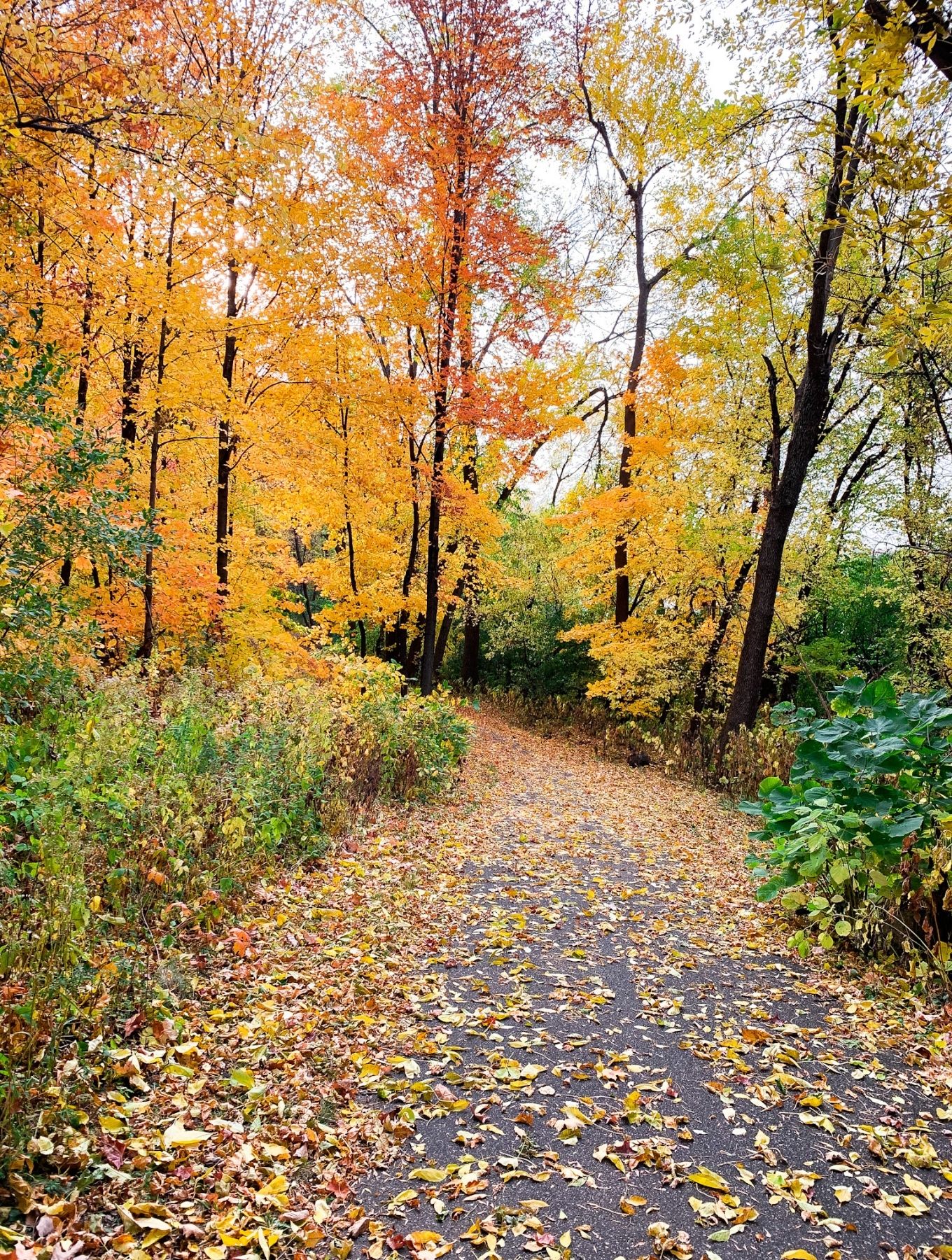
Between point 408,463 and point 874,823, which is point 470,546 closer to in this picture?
point 408,463

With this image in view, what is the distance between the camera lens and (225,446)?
10.7 meters

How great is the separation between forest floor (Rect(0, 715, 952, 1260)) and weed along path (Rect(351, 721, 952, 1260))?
0.04 feet

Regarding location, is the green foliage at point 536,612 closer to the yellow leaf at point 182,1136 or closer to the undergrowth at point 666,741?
the undergrowth at point 666,741

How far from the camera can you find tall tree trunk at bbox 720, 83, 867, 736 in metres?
8.25

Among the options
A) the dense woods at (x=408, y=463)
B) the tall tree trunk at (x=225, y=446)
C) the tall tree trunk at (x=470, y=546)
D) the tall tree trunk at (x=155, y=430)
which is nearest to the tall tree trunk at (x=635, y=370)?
the dense woods at (x=408, y=463)

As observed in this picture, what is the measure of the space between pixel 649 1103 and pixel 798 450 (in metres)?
8.56

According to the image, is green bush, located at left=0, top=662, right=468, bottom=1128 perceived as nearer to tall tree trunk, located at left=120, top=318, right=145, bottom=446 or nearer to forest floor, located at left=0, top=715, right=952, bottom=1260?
forest floor, located at left=0, top=715, right=952, bottom=1260

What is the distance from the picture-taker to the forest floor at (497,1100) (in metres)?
2.36

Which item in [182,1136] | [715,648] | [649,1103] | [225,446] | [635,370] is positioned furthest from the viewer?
[635,370]

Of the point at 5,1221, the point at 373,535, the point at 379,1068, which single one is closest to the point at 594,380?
the point at 373,535

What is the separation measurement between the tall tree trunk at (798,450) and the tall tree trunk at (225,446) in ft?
26.9

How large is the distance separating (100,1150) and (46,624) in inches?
125

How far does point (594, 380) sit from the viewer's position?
1691 centimetres

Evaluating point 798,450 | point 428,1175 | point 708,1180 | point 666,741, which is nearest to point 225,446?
point 798,450
